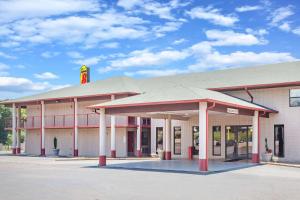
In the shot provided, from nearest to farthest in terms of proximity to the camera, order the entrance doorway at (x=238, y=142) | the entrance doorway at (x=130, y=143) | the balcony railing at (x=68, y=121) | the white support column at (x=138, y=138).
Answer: the entrance doorway at (x=238, y=142), the white support column at (x=138, y=138), the balcony railing at (x=68, y=121), the entrance doorway at (x=130, y=143)

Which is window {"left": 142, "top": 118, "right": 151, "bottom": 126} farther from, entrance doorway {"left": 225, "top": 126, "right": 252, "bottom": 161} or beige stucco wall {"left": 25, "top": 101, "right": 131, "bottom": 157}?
entrance doorway {"left": 225, "top": 126, "right": 252, "bottom": 161}

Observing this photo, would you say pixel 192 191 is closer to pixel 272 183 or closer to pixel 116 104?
pixel 272 183

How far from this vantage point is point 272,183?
16.0m

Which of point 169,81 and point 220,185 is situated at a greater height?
point 169,81

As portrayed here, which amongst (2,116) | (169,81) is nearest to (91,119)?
(169,81)

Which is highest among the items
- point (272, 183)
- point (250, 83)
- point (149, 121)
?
point (250, 83)

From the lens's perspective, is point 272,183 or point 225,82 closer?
point 272,183

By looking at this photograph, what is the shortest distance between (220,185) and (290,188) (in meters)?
2.31

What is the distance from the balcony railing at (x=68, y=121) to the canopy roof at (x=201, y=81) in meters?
2.06

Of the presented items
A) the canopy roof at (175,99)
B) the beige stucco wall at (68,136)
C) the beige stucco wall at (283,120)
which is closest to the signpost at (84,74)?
the beige stucco wall at (68,136)

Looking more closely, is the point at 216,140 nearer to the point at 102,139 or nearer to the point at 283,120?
the point at 283,120

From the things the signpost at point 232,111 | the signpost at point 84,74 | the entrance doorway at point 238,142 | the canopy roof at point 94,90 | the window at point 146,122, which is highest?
the signpost at point 84,74

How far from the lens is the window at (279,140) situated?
27384 mm

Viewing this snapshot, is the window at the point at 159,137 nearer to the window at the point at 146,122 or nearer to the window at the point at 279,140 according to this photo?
the window at the point at 146,122
